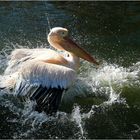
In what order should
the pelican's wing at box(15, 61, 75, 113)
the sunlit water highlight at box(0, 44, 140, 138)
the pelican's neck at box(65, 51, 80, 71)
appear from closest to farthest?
the pelican's wing at box(15, 61, 75, 113) → the sunlit water highlight at box(0, 44, 140, 138) → the pelican's neck at box(65, 51, 80, 71)

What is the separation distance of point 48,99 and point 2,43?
3609 mm

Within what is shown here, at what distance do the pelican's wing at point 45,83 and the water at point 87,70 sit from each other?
22 cm

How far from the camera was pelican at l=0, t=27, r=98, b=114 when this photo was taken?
7016mm

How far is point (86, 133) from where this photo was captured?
693 cm

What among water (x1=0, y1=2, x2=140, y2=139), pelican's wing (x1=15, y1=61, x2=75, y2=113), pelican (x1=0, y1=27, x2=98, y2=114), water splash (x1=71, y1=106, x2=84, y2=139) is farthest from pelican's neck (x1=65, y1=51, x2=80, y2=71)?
water splash (x1=71, y1=106, x2=84, y2=139)

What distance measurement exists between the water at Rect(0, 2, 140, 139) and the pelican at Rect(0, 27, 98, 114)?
218 mm

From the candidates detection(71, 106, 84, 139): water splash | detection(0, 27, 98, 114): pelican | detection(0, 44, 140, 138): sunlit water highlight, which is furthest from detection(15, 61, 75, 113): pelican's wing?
detection(71, 106, 84, 139): water splash

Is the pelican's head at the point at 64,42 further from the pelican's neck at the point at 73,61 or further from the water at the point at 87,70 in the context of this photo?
the water at the point at 87,70

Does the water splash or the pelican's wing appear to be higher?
the pelican's wing

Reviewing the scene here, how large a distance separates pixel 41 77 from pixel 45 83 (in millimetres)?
120

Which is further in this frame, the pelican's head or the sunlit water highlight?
the pelican's head

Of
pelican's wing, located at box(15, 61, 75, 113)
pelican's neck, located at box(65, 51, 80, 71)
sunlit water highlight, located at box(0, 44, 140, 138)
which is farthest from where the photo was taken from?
pelican's neck, located at box(65, 51, 80, 71)

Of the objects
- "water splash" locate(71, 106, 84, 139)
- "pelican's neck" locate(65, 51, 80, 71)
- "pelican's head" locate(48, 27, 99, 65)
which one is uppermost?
"pelican's head" locate(48, 27, 99, 65)

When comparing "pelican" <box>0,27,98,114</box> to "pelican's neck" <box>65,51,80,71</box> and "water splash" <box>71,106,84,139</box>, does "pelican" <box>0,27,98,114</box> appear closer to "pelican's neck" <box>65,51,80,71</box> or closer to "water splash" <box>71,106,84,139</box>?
"pelican's neck" <box>65,51,80,71</box>
